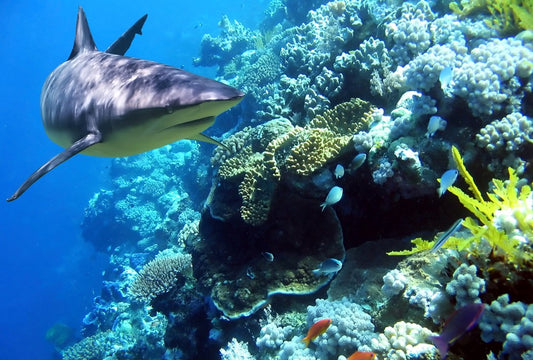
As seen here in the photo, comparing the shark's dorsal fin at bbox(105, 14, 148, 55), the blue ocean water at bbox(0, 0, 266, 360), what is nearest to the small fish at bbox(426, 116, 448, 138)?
the shark's dorsal fin at bbox(105, 14, 148, 55)

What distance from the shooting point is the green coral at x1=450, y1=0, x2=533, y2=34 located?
379cm

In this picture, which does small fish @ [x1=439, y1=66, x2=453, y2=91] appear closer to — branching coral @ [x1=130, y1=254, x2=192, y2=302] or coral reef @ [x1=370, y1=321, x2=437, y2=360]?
coral reef @ [x1=370, y1=321, x2=437, y2=360]

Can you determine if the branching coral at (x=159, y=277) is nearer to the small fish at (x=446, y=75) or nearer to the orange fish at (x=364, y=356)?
the orange fish at (x=364, y=356)

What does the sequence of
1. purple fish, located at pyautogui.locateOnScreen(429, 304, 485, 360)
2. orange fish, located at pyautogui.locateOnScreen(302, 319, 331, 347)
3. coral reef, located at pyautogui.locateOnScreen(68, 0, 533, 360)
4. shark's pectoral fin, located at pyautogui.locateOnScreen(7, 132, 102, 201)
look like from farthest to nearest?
orange fish, located at pyautogui.locateOnScreen(302, 319, 331, 347) < shark's pectoral fin, located at pyautogui.locateOnScreen(7, 132, 102, 201) < coral reef, located at pyautogui.locateOnScreen(68, 0, 533, 360) < purple fish, located at pyautogui.locateOnScreen(429, 304, 485, 360)

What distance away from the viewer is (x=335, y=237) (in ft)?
13.6

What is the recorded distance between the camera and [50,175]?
65.4 meters

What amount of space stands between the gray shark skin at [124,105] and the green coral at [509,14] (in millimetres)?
4399

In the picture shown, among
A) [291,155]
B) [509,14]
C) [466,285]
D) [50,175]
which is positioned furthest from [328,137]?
[50,175]

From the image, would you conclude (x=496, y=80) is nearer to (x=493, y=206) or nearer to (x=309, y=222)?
(x=493, y=206)

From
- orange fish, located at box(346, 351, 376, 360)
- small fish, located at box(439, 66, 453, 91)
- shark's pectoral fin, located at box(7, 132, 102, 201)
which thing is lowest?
orange fish, located at box(346, 351, 376, 360)

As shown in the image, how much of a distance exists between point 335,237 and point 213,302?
7.41 feet

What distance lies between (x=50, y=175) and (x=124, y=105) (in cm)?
7947

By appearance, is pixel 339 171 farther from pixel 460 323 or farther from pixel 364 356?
pixel 460 323

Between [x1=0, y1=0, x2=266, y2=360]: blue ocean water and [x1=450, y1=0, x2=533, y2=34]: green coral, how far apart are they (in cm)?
2882
